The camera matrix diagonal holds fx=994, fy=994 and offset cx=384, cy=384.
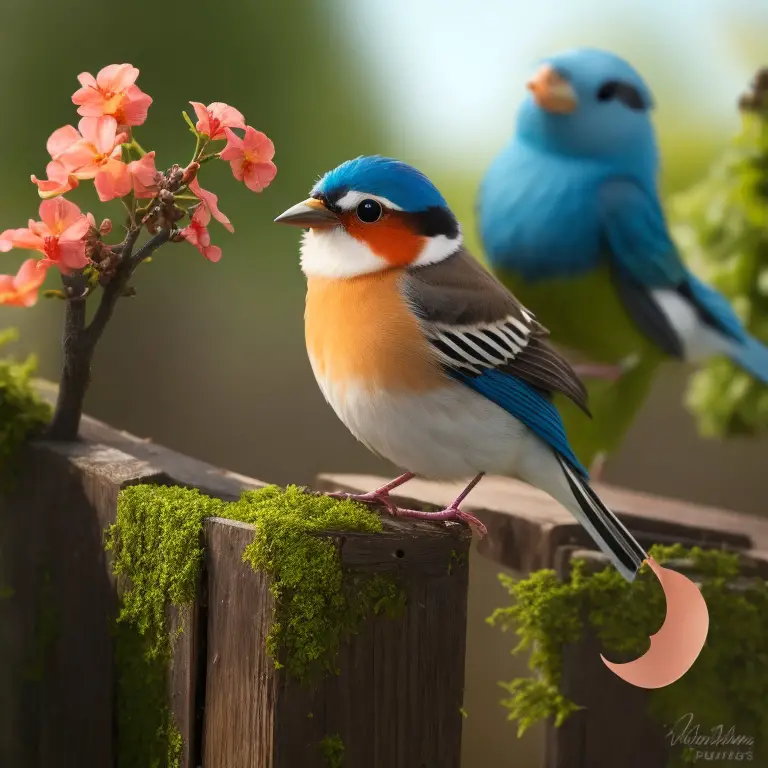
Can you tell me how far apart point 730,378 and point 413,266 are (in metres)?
1.19

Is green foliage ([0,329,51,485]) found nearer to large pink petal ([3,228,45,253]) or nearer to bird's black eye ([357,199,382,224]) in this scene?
large pink petal ([3,228,45,253])

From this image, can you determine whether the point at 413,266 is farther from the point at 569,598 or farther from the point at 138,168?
the point at 569,598

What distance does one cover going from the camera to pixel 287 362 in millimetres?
2779

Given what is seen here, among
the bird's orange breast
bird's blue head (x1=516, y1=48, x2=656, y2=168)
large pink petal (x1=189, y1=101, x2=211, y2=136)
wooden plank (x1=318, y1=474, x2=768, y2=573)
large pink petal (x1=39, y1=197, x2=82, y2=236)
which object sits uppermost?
bird's blue head (x1=516, y1=48, x2=656, y2=168)

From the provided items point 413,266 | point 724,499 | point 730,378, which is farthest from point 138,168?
point 724,499

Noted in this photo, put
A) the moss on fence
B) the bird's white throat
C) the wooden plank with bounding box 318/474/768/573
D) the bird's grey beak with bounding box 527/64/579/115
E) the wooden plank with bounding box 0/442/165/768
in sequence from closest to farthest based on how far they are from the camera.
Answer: the moss on fence, the bird's white throat, the wooden plank with bounding box 0/442/165/768, the wooden plank with bounding box 318/474/768/573, the bird's grey beak with bounding box 527/64/579/115

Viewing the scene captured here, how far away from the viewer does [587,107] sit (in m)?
1.60

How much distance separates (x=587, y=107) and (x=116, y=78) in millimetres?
898

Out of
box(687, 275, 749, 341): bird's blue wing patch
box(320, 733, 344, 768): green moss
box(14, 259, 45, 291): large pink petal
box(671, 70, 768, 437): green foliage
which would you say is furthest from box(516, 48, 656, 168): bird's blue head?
box(320, 733, 344, 768): green moss

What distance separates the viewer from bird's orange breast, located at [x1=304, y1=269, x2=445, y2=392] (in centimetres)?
95

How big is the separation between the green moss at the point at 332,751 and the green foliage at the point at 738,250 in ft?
4.35

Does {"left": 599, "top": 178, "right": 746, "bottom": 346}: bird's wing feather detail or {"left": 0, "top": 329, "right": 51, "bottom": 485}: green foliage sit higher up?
{"left": 599, "top": 178, "right": 746, "bottom": 346}: bird's wing feather detail

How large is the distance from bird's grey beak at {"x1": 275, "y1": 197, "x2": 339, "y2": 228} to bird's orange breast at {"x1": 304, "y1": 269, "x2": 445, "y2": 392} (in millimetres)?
69

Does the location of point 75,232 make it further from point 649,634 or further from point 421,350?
point 649,634
